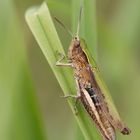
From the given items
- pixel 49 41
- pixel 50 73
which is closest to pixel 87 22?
pixel 49 41

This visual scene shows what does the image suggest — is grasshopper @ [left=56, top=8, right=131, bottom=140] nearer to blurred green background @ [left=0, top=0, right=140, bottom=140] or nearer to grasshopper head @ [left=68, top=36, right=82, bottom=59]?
grasshopper head @ [left=68, top=36, right=82, bottom=59]

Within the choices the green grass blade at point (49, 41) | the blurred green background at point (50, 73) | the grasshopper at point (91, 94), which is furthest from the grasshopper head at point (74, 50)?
the green grass blade at point (49, 41)

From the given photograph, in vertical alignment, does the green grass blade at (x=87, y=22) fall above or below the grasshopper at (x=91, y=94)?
above

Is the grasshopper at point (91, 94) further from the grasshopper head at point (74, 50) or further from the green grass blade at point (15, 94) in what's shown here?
the green grass blade at point (15, 94)

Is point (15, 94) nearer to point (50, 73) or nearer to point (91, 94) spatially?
point (91, 94)

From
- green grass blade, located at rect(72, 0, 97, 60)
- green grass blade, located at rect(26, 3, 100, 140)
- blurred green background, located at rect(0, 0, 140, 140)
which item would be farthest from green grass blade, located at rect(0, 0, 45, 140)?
green grass blade, located at rect(72, 0, 97, 60)

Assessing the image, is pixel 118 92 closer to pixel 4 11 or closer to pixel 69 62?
pixel 69 62

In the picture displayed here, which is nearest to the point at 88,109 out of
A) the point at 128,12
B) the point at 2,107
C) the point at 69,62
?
the point at 69,62
